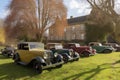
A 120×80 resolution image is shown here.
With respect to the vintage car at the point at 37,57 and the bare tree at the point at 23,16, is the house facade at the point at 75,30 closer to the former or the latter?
the bare tree at the point at 23,16

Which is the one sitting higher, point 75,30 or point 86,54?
point 75,30

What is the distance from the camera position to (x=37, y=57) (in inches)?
640

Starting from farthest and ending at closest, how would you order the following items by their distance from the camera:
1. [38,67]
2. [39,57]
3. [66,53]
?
[66,53], [39,57], [38,67]

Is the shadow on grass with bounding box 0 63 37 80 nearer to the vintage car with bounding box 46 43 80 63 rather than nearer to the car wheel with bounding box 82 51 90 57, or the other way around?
the vintage car with bounding box 46 43 80 63

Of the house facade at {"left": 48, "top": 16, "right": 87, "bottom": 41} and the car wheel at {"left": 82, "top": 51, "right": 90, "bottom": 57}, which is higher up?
the house facade at {"left": 48, "top": 16, "right": 87, "bottom": 41}

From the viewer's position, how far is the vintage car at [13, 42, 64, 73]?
15.9 meters

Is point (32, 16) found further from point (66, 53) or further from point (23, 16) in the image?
point (66, 53)

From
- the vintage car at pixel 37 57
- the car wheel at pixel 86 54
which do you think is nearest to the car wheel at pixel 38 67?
the vintage car at pixel 37 57

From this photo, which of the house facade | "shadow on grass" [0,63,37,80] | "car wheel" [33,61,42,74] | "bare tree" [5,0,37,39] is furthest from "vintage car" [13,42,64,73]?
the house facade

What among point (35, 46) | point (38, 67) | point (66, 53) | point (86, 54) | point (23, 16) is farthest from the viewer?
point (23, 16)

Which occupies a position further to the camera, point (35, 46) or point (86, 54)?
point (86, 54)

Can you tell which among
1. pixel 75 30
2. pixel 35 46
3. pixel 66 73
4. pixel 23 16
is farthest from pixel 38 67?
pixel 75 30

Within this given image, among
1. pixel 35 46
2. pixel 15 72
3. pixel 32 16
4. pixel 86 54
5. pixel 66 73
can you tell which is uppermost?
pixel 32 16

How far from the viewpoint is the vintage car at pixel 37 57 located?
1586 cm
